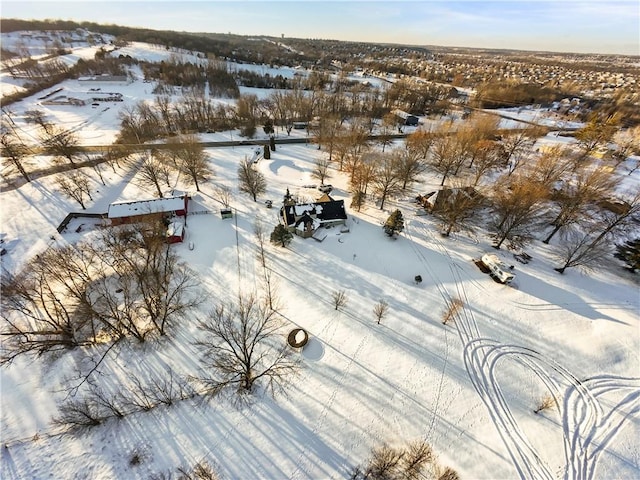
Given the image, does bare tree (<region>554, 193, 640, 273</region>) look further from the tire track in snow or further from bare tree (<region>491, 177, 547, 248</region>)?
the tire track in snow

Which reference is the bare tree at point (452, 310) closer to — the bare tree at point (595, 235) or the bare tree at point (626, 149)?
the bare tree at point (595, 235)

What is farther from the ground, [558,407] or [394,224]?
[394,224]

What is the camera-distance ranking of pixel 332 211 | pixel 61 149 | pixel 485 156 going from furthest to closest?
pixel 61 149 < pixel 485 156 < pixel 332 211

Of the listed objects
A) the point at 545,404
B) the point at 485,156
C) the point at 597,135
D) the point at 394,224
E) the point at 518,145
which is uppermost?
the point at 597,135

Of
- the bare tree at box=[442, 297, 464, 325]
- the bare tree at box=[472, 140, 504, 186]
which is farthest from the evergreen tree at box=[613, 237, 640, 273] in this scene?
the bare tree at box=[442, 297, 464, 325]

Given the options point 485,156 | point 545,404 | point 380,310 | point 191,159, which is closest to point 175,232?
point 191,159

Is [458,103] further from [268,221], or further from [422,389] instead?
[422,389]

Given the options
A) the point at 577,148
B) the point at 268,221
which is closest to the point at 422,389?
the point at 268,221

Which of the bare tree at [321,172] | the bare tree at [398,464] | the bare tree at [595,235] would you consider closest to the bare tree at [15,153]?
the bare tree at [321,172]

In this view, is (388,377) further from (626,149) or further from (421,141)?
(626,149)
